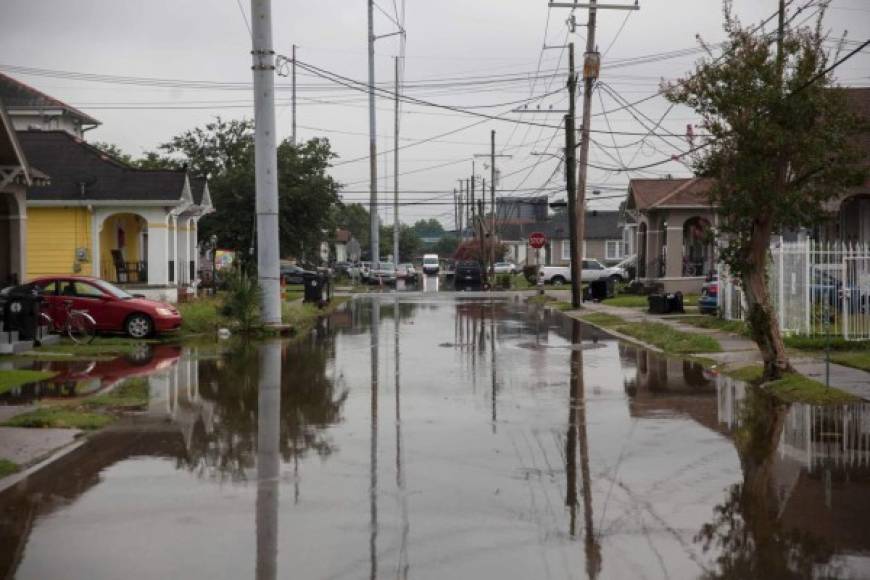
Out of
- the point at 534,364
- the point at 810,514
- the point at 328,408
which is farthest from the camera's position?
the point at 534,364

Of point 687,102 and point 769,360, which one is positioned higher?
point 687,102

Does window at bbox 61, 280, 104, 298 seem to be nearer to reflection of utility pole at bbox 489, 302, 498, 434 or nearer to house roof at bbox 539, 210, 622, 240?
reflection of utility pole at bbox 489, 302, 498, 434

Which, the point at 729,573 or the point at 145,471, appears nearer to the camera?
the point at 729,573

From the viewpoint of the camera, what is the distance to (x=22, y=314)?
2038cm

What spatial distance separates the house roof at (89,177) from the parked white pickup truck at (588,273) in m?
25.5

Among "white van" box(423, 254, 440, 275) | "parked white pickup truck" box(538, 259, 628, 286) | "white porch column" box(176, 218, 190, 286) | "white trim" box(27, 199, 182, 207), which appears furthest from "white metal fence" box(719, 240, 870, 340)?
"white van" box(423, 254, 440, 275)

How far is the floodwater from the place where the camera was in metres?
6.86

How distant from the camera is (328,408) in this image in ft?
44.4

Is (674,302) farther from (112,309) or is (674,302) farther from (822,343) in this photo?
(112,309)

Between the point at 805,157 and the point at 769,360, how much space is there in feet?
10.4

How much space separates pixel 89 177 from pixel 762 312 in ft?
76.8

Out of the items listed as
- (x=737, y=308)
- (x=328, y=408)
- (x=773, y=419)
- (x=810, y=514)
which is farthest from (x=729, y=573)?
(x=737, y=308)

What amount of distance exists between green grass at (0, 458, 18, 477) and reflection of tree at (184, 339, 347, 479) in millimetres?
1598

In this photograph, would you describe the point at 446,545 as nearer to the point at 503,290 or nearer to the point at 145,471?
the point at 145,471
